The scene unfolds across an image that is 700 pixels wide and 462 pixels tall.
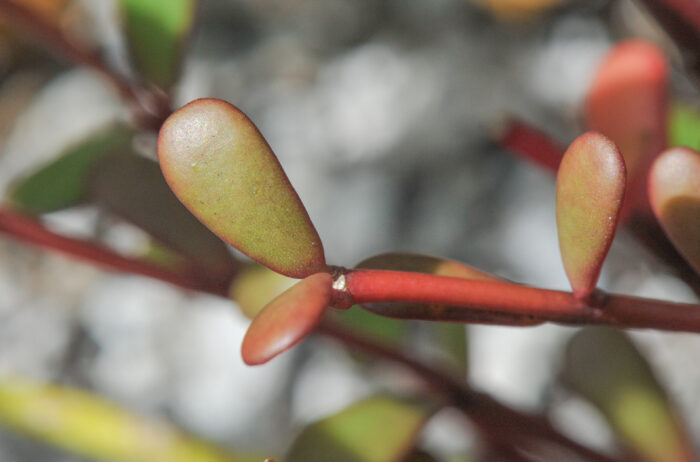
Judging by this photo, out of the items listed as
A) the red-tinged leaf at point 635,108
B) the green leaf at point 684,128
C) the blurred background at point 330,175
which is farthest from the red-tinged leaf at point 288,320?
the blurred background at point 330,175

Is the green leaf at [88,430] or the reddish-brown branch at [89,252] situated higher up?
the reddish-brown branch at [89,252]

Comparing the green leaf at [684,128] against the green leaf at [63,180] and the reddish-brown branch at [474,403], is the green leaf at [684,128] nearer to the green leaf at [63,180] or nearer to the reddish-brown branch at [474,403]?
the reddish-brown branch at [474,403]

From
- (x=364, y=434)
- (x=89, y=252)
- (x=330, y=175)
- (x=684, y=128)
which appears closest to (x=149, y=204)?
(x=89, y=252)

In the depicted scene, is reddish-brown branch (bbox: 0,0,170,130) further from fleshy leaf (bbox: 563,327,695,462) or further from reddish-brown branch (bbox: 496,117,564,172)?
fleshy leaf (bbox: 563,327,695,462)

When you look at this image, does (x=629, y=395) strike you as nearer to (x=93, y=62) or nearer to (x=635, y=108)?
(x=635, y=108)

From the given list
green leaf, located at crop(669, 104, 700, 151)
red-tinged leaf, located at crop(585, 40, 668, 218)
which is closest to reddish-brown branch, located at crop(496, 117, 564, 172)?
red-tinged leaf, located at crop(585, 40, 668, 218)

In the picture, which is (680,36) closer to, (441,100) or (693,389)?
(693,389)

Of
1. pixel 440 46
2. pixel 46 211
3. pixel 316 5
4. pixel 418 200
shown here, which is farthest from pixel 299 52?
pixel 46 211
